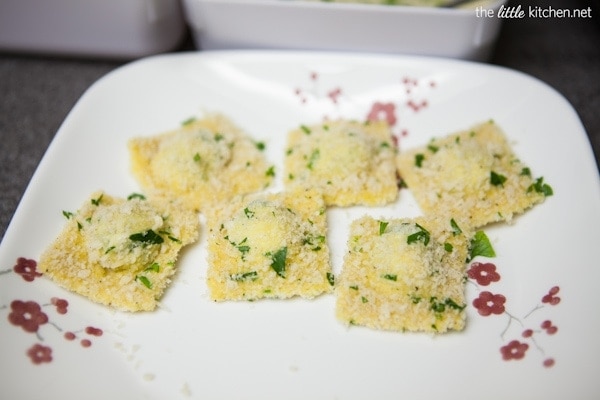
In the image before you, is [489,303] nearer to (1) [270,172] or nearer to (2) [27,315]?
(1) [270,172]

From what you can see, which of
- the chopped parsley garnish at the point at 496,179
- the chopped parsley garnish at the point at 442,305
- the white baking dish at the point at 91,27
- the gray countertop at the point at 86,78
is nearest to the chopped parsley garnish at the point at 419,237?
the chopped parsley garnish at the point at 442,305

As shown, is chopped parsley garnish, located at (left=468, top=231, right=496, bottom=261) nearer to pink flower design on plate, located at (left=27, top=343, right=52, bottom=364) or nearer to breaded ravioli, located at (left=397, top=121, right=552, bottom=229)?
breaded ravioli, located at (left=397, top=121, right=552, bottom=229)

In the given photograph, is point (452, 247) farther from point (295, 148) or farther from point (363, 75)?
point (363, 75)

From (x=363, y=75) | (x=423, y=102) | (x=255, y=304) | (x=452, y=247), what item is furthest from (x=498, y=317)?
(x=363, y=75)

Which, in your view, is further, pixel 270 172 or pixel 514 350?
pixel 270 172

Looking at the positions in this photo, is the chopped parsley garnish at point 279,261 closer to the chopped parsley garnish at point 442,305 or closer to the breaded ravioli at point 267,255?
the breaded ravioli at point 267,255

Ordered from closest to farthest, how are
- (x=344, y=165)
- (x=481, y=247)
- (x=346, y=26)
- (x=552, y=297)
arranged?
(x=552, y=297), (x=481, y=247), (x=344, y=165), (x=346, y=26)

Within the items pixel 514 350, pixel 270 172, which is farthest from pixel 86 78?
pixel 514 350
